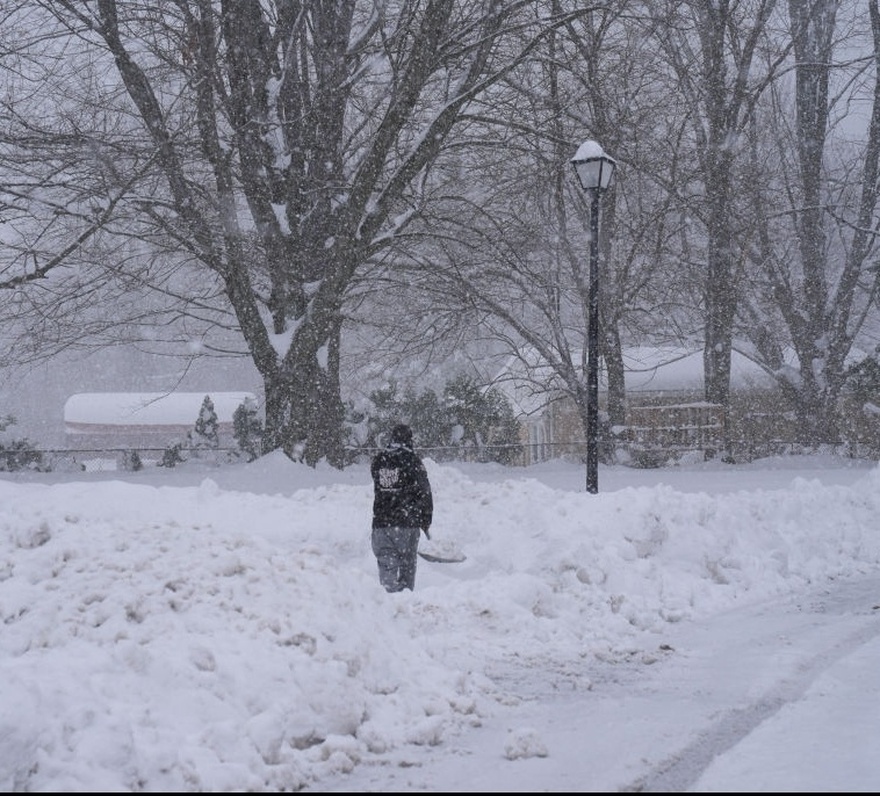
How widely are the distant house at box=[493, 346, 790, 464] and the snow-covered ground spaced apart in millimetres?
11030

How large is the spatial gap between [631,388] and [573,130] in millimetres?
12687

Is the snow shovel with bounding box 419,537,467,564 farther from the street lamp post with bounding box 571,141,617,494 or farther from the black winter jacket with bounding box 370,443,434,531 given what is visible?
the street lamp post with bounding box 571,141,617,494

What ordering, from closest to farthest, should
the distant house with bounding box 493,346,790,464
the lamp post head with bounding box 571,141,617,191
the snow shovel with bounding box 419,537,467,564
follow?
the snow shovel with bounding box 419,537,467,564 < the lamp post head with bounding box 571,141,617,191 < the distant house with bounding box 493,346,790,464

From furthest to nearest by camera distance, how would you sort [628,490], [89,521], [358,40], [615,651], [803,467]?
1. [803,467]
2. [358,40]
3. [628,490]
4. [89,521]
5. [615,651]

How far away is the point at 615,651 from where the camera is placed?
8344 millimetres

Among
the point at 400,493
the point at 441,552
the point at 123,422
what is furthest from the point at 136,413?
the point at 400,493

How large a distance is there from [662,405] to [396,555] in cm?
1941

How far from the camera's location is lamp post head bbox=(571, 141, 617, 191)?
44.1 ft

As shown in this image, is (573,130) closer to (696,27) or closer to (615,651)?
(696,27)

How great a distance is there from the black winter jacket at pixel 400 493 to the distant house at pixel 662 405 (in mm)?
11542

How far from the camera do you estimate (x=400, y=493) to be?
10305 millimetres

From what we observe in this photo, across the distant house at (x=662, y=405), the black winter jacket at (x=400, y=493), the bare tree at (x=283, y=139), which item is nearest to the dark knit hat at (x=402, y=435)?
the black winter jacket at (x=400, y=493)

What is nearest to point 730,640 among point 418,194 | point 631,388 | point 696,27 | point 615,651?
point 615,651

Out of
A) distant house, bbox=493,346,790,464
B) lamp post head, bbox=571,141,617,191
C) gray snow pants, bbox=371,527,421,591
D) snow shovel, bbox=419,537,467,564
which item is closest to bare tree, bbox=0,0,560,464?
lamp post head, bbox=571,141,617,191
